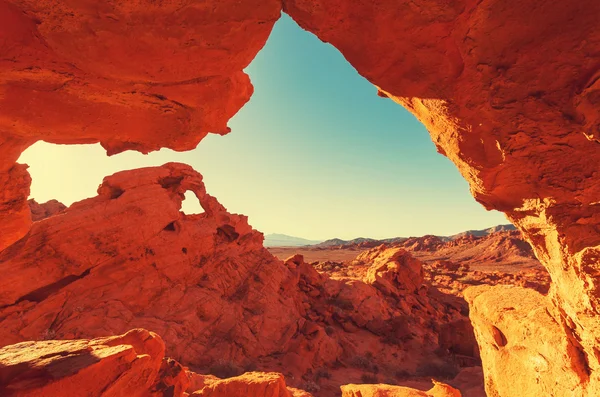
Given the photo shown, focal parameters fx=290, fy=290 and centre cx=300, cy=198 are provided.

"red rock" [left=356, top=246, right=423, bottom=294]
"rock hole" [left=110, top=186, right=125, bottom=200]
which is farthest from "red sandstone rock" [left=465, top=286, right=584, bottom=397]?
"rock hole" [left=110, top=186, right=125, bottom=200]

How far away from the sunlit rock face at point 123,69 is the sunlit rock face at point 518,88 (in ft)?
3.39

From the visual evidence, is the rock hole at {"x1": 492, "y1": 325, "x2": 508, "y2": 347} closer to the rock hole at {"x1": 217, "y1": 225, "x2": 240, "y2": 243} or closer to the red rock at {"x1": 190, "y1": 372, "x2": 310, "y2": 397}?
the red rock at {"x1": 190, "y1": 372, "x2": 310, "y2": 397}

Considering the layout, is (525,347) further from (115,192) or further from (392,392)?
(115,192)

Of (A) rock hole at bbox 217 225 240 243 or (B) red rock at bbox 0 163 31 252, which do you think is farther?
(A) rock hole at bbox 217 225 240 243

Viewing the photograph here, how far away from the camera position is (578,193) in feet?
12.9

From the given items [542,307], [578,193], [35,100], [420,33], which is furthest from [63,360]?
[542,307]

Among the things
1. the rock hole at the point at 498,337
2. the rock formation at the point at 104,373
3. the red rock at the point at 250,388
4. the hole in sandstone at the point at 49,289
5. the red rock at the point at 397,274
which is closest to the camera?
the rock formation at the point at 104,373

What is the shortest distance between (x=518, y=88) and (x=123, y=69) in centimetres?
522

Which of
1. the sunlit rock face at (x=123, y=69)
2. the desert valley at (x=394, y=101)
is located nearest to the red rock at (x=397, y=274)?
the desert valley at (x=394, y=101)

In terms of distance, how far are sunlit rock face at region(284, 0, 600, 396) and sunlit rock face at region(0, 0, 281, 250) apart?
1.03 meters

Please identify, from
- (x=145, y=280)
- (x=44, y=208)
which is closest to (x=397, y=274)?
(x=145, y=280)

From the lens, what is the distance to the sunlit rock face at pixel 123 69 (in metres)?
3.34

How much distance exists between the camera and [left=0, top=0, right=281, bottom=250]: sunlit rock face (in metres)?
3.34

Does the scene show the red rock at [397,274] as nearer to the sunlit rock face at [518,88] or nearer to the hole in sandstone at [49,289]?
the sunlit rock face at [518,88]
